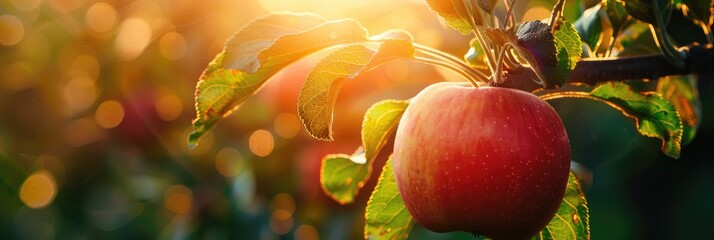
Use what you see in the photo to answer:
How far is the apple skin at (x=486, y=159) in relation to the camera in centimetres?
48

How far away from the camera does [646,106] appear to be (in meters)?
0.61

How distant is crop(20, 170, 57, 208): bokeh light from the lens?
1.96m

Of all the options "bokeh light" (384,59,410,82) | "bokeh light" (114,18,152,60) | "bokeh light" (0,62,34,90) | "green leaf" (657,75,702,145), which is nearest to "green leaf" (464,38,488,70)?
"green leaf" (657,75,702,145)

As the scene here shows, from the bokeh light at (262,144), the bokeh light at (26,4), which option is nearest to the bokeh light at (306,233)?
the bokeh light at (262,144)

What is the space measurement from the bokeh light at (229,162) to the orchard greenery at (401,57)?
97cm

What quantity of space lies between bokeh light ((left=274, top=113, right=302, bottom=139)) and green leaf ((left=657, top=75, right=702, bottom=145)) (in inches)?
35.2

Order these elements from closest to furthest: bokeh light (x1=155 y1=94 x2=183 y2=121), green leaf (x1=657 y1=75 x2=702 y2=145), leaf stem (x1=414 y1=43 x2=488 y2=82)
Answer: leaf stem (x1=414 y1=43 x2=488 y2=82) < green leaf (x1=657 y1=75 x2=702 y2=145) < bokeh light (x1=155 y1=94 x2=183 y2=121)

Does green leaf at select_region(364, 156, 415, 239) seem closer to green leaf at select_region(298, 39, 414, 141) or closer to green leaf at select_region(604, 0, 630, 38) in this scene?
green leaf at select_region(298, 39, 414, 141)

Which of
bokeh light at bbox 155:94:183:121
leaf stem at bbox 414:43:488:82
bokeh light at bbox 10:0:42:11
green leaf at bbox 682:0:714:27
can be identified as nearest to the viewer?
leaf stem at bbox 414:43:488:82

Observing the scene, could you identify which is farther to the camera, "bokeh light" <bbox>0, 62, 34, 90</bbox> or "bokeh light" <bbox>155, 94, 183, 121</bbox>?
"bokeh light" <bbox>0, 62, 34, 90</bbox>

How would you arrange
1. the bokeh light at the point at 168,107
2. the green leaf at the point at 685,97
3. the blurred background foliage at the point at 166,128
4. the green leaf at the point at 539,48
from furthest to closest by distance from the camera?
the bokeh light at the point at 168,107, the blurred background foliage at the point at 166,128, the green leaf at the point at 685,97, the green leaf at the point at 539,48

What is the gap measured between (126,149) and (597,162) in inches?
45.1

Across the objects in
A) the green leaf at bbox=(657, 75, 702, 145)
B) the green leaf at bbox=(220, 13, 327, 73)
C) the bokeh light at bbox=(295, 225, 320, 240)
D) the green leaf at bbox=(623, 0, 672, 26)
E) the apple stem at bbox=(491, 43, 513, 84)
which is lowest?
the bokeh light at bbox=(295, 225, 320, 240)

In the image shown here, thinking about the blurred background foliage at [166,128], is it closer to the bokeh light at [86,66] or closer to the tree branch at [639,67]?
the bokeh light at [86,66]
